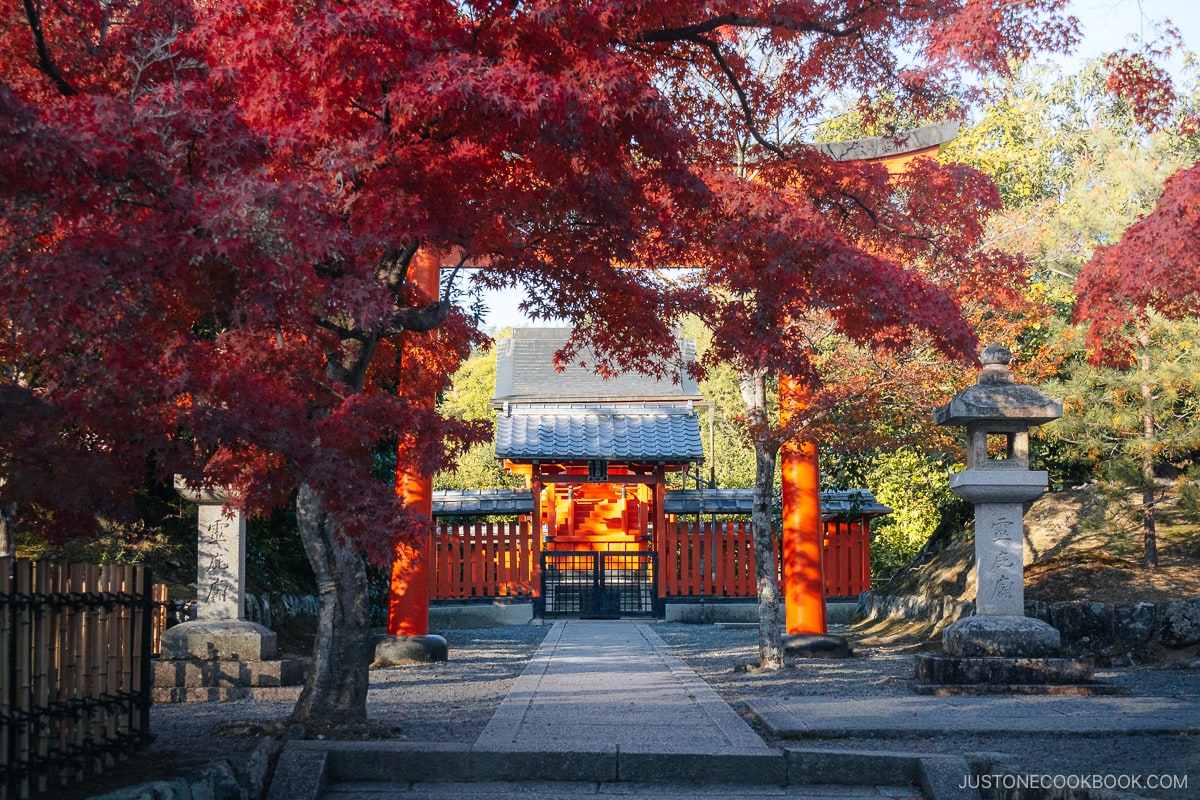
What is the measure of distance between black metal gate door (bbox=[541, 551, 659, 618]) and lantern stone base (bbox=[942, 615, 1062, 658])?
1044cm

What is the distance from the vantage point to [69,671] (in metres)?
5.15

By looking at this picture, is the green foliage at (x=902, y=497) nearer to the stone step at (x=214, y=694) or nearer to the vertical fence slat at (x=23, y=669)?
the stone step at (x=214, y=694)

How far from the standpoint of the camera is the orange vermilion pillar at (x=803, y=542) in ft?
40.6

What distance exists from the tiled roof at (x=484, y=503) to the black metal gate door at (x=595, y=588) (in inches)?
63.8

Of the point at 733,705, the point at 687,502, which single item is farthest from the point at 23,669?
the point at 687,502

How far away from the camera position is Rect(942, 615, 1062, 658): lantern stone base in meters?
9.40

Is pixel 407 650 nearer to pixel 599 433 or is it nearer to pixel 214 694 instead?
pixel 214 694

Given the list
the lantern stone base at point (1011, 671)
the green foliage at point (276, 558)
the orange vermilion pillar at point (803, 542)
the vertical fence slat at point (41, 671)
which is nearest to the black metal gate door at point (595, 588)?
the green foliage at point (276, 558)

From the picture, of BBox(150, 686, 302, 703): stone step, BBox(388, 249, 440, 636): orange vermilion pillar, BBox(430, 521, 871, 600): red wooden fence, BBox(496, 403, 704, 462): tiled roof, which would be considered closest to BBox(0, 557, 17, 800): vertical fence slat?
BBox(150, 686, 302, 703): stone step

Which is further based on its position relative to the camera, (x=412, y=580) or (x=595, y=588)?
(x=595, y=588)

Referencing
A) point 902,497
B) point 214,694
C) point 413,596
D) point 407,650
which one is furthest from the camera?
point 902,497

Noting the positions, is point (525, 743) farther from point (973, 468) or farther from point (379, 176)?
point (973, 468)

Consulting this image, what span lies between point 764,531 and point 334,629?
5578 millimetres

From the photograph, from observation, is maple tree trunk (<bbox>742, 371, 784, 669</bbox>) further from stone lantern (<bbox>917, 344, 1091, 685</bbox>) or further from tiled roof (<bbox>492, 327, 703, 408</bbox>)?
tiled roof (<bbox>492, 327, 703, 408</bbox>)
